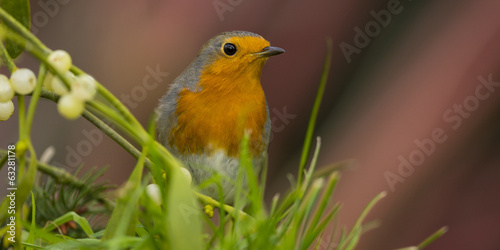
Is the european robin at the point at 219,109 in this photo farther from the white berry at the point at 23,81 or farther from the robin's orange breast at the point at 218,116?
the white berry at the point at 23,81

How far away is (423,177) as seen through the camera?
3.46ft

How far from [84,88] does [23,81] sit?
0.03 m

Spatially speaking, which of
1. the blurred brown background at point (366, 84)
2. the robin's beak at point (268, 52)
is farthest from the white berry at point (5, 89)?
the blurred brown background at point (366, 84)

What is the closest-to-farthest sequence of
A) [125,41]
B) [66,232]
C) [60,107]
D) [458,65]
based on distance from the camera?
[60,107]
[66,232]
[458,65]
[125,41]

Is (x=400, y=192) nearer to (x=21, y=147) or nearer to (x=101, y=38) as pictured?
(x=101, y=38)

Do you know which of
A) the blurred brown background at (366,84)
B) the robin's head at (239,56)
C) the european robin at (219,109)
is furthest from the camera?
the blurred brown background at (366,84)

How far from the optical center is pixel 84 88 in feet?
0.61

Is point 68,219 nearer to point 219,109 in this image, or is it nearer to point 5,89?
point 5,89

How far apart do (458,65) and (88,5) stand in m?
0.73

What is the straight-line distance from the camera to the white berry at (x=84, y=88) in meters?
0.18

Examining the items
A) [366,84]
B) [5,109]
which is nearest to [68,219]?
[5,109]

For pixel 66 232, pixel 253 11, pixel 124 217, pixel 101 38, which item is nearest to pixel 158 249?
pixel 124 217

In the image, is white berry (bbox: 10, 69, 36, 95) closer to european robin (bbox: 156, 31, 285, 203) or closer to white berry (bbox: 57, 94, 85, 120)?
white berry (bbox: 57, 94, 85, 120)

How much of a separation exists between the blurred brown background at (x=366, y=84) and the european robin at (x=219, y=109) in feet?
0.75
